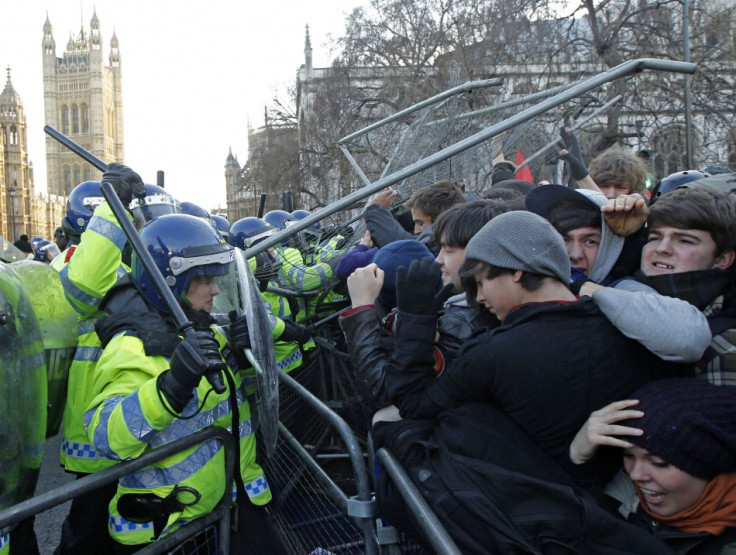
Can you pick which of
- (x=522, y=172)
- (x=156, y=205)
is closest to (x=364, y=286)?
(x=156, y=205)

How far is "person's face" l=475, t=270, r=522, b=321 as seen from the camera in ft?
5.94

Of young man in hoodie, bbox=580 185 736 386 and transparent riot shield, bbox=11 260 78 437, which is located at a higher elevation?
young man in hoodie, bbox=580 185 736 386

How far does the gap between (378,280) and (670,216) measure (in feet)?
3.20

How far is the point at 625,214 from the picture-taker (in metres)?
2.22

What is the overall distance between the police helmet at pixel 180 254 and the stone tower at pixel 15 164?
Answer: 7391 cm

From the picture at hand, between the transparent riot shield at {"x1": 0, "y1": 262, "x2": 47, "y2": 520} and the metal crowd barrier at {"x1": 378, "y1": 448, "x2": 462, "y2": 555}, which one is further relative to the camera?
the transparent riot shield at {"x1": 0, "y1": 262, "x2": 47, "y2": 520}

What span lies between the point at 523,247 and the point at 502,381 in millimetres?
387

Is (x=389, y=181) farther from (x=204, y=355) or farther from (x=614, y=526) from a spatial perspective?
(x=614, y=526)

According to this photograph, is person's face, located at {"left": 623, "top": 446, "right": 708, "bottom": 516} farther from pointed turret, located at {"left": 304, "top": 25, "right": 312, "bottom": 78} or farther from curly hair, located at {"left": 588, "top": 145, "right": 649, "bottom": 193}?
pointed turret, located at {"left": 304, "top": 25, "right": 312, "bottom": 78}

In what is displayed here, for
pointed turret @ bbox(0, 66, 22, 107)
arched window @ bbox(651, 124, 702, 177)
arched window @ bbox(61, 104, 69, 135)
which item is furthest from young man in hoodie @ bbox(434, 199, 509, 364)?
arched window @ bbox(61, 104, 69, 135)

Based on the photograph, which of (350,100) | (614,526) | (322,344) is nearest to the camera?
(614,526)

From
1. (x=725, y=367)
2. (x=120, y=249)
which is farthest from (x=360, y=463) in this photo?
(x=120, y=249)

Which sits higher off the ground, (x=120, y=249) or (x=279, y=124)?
(x=279, y=124)

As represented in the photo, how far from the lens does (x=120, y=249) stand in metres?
3.36
